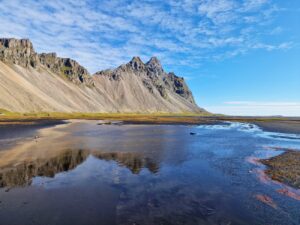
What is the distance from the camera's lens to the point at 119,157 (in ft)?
98.4

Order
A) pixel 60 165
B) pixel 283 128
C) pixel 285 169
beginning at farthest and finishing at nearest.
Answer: pixel 283 128
pixel 285 169
pixel 60 165

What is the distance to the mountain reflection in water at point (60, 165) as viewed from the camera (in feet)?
65.2

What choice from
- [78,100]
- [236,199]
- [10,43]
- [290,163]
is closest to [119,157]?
[236,199]

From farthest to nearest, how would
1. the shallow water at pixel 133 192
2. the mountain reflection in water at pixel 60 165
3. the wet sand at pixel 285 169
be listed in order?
the wet sand at pixel 285 169 < the mountain reflection in water at pixel 60 165 < the shallow water at pixel 133 192

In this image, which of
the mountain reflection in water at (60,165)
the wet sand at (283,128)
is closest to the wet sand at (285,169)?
the mountain reflection in water at (60,165)

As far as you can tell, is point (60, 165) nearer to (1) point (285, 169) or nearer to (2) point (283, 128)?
(1) point (285, 169)

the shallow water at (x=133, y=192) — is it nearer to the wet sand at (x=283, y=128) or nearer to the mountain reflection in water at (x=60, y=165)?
the mountain reflection in water at (x=60, y=165)

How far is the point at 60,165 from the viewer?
24812mm

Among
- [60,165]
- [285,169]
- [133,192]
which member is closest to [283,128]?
[285,169]

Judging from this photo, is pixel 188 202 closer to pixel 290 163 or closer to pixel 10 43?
pixel 290 163

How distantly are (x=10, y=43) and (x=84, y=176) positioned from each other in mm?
213030

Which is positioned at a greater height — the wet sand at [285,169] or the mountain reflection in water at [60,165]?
the wet sand at [285,169]

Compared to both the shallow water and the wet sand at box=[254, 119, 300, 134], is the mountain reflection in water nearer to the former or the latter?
the shallow water

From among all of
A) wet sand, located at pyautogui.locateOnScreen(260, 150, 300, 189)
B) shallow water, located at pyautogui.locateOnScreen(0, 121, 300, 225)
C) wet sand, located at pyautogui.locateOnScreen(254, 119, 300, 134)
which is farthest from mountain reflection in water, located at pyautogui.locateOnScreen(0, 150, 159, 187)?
wet sand, located at pyautogui.locateOnScreen(254, 119, 300, 134)
